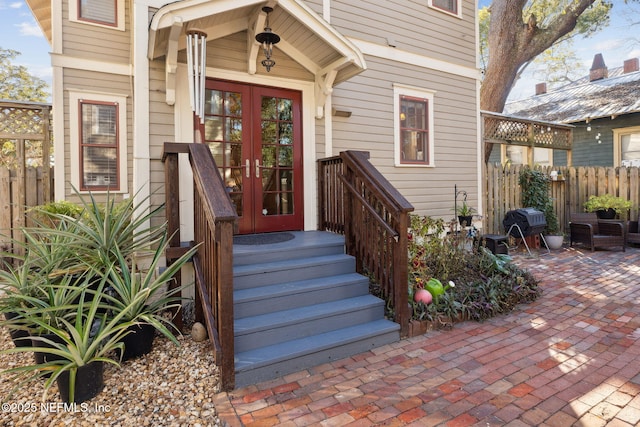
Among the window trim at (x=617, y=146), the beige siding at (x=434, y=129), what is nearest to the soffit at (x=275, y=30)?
the beige siding at (x=434, y=129)

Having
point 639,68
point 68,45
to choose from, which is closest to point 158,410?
point 68,45

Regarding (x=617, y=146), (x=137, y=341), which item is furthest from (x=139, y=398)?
(x=617, y=146)

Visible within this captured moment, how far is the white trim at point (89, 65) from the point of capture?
436 centimetres

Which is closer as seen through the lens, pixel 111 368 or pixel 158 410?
pixel 158 410

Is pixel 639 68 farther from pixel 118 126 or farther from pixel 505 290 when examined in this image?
pixel 118 126

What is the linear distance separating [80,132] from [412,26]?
16.8 ft

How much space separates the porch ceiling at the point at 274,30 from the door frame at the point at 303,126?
148mm

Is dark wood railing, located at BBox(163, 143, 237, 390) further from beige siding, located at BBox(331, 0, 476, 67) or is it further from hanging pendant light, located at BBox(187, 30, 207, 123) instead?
beige siding, located at BBox(331, 0, 476, 67)

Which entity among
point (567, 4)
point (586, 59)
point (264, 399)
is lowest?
point (264, 399)

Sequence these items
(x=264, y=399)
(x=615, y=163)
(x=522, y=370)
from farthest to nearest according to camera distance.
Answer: (x=615, y=163) < (x=522, y=370) < (x=264, y=399)

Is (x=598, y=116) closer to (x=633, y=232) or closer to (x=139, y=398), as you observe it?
(x=633, y=232)

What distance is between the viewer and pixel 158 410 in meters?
2.14

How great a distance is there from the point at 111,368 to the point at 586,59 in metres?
22.6

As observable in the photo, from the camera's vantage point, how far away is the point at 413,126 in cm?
587
